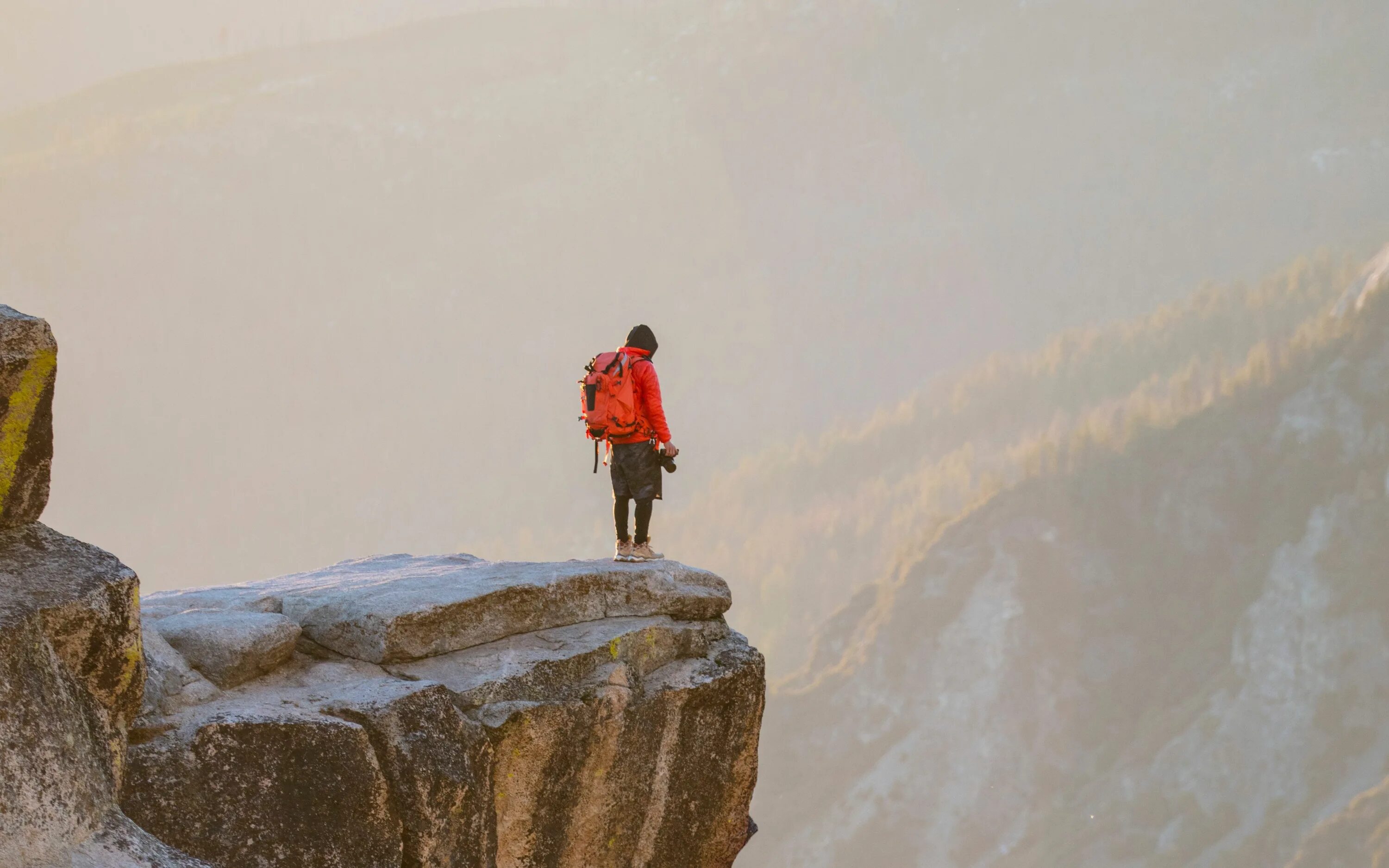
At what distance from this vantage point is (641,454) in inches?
698

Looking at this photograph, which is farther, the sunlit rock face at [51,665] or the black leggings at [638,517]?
the black leggings at [638,517]

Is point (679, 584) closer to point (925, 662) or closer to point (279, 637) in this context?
point (279, 637)

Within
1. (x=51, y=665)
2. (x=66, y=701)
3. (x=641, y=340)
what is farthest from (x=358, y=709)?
(x=641, y=340)

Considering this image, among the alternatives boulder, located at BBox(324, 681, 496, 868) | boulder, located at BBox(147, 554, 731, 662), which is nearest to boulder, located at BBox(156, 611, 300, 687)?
boulder, located at BBox(147, 554, 731, 662)

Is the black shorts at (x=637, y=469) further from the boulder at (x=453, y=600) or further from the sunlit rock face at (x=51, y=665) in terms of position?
the sunlit rock face at (x=51, y=665)

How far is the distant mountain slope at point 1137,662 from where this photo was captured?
12306 centimetres

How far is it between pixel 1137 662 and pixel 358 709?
141841mm

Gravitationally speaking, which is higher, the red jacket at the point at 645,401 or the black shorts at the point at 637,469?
the red jacket at the point at 645,401

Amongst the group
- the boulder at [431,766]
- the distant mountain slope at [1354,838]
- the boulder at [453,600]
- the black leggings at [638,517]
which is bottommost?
the distant mountain slope at [1354,838]

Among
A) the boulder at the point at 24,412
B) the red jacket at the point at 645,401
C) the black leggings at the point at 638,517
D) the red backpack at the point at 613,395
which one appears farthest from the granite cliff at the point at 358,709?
the red backpack at the point at 613,395

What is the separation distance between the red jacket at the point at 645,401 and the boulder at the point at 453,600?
153 centimetres

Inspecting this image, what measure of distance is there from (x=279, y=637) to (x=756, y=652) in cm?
567

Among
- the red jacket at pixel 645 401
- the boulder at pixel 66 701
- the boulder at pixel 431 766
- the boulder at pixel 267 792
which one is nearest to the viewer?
the boulder at pixel 66 701

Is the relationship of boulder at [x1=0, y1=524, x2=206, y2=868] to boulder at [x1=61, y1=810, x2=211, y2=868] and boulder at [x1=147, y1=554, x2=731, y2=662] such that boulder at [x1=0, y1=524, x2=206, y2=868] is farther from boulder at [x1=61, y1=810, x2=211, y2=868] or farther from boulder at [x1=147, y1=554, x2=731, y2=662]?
boulder at [x1=147, y1=554, x2=731, y2=662]
